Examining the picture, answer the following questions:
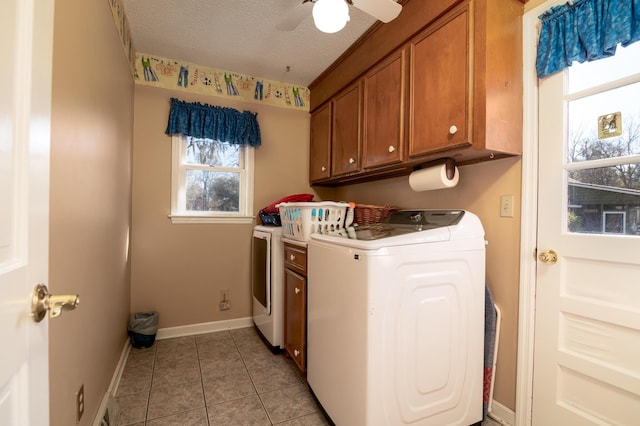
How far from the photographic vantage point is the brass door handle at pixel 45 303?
580mm

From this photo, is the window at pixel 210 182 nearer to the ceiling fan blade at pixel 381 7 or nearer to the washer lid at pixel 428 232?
the washer lid at pixel 428 232

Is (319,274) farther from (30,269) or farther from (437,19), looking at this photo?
(437,19)

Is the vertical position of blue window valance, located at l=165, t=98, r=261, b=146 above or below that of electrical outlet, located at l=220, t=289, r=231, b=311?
above

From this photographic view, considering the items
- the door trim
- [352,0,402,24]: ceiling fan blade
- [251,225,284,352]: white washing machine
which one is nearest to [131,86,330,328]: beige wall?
[251,225,284,352]: white washing machine

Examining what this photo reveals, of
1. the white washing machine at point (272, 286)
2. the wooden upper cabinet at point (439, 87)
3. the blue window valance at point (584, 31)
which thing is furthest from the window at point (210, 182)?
the blue window valance at point (584, 31)

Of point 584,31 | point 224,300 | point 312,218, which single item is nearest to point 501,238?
point 584,31

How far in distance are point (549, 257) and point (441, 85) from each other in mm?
1032

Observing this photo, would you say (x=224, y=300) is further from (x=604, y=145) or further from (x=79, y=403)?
(x=604, y=145)

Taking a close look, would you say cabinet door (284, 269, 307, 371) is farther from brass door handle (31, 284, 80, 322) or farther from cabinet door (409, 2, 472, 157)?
brass door handle (31, 284, 80, 322)

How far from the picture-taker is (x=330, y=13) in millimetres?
1345

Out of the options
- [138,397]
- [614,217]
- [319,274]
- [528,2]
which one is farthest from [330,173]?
[138,397]

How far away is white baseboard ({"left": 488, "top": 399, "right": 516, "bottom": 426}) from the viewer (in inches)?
62.5

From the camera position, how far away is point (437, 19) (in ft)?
5.36

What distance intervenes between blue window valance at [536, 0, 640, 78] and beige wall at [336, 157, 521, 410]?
1.60ft
